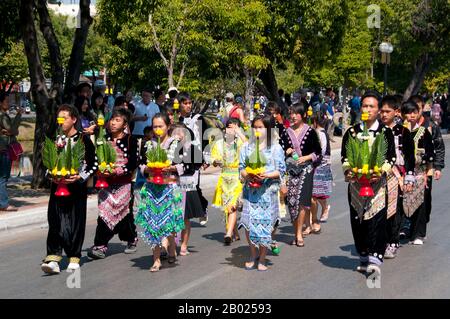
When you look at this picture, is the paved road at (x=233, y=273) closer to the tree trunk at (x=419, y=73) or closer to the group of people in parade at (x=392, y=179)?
the group of people in parade at (x=392, y=179)

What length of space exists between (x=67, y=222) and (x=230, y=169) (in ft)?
8.88

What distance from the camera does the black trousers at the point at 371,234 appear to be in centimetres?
872

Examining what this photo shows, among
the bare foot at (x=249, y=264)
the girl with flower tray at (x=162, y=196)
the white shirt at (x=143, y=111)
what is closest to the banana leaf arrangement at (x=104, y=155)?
the girl with flower tray at (x=162, y=196)

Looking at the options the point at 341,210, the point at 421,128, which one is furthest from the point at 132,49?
the point at 421,128

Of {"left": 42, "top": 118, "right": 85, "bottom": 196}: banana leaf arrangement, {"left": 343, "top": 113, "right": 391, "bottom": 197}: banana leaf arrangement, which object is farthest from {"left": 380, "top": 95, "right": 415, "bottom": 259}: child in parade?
{"left": 42, "top": 118, "right": 85, "bottom": 196}: banana leaf arrangement

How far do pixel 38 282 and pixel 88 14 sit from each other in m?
8.30

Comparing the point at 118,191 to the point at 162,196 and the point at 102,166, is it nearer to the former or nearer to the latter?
the point at 102,166

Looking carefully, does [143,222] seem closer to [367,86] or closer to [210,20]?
[210,20]

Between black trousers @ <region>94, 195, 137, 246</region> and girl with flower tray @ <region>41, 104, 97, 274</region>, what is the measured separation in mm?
832

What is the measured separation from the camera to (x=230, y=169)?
36.2 feet

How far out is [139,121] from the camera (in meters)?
17.0

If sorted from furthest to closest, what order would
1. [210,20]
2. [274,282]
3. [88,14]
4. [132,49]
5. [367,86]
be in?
[367,86] < [132,49] < [210,20] < [88,14] < [274,282]

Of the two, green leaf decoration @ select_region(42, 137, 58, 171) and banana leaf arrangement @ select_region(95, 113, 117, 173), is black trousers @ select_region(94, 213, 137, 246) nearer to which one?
banana leaf arrangement @ select_region(95, 113, 117, 173)

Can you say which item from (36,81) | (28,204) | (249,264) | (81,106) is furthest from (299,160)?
(36,81)
